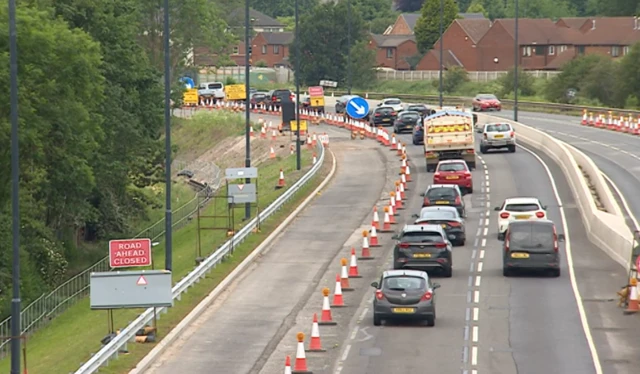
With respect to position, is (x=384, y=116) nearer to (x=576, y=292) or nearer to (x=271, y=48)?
(x=576, y=292)

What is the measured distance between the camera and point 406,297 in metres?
30.1

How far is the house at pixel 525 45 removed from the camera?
463ft

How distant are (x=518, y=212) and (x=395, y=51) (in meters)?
117

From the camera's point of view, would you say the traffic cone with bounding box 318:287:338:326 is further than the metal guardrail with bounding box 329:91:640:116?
No

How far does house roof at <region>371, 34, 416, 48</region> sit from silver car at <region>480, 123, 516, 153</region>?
87692mm

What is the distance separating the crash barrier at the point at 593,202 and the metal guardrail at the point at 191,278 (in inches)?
437

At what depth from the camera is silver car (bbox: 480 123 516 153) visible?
2724 inches

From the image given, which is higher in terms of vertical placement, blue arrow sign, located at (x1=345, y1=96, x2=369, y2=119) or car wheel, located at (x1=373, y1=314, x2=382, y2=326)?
blue arrow sign, located at (x1=345, y1=96, x2=369, y2=119)

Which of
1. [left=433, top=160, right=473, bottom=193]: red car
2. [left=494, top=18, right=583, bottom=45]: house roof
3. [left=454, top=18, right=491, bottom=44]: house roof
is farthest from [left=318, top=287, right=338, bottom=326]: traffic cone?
[left=454, top=18, right=491, bottom=44]: house roof

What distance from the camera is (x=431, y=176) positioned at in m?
60.2

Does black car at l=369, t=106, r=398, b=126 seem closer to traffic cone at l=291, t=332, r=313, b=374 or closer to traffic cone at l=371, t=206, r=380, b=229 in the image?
traffic cone at l=371, t=206, r=380, b=229

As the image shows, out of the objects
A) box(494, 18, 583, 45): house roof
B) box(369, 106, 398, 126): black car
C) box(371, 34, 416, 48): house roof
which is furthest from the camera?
box(371, 34, 416, 48): house roof

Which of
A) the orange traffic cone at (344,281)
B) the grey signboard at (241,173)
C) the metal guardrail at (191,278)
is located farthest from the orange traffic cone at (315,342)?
the grey signboard at (241,173)

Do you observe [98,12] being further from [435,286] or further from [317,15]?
[317,15]
